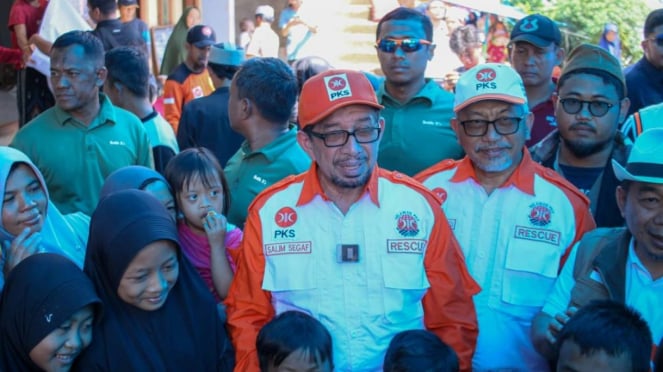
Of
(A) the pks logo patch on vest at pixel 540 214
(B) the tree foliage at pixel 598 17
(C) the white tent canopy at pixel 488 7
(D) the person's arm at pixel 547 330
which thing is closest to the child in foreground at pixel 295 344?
(D) the person's arm at pixel 547 330

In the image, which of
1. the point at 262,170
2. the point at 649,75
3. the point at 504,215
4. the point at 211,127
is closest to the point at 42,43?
the point at 211,127

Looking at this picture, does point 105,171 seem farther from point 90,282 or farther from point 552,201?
point 552,201

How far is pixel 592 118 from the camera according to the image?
3924mm

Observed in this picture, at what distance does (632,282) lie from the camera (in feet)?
10.1

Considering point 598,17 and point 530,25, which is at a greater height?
point 530,25

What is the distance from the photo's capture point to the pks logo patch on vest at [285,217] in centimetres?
331

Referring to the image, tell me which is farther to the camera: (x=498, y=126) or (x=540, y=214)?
(x=498, y=126)

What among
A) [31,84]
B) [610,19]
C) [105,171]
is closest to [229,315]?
[105,171]

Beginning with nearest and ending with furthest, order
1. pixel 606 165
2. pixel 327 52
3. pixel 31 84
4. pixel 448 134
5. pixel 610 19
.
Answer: pixel 606 165, pixel 448 134, pixel 31 84, pixel 327 52, pixel 610 19

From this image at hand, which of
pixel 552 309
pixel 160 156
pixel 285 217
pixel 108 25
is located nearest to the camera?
pixel 552 309

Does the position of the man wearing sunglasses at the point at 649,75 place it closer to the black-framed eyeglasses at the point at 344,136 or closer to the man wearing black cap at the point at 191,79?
the black-framed eyeglasses at the point at 344,136

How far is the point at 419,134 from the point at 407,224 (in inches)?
64.2

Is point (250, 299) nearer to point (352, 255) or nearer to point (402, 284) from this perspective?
point (352, 255)

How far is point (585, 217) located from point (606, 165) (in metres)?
0.56
